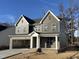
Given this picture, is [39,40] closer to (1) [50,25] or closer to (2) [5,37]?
(1) [50,25]

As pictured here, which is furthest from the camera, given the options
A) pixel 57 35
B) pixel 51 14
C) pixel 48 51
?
pixel 51 14

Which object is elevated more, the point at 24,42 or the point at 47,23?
the point at 47,23

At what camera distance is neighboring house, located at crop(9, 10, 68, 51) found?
116ft

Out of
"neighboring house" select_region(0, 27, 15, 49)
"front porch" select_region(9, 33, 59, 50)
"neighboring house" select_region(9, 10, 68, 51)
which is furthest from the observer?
"neighboring house" select_region(0, 27, 15, 49)

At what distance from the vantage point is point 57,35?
34500mm

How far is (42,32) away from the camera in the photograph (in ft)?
122

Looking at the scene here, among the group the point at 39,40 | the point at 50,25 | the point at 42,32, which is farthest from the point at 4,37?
the point at 50,25

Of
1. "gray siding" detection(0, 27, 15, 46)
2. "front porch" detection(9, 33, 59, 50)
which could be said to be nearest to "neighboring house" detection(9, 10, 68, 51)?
"front porch" detection(9, 33, 59, 50)

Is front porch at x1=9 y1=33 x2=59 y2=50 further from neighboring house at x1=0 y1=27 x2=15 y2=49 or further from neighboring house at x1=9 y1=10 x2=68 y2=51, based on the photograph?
neighboring house at x1=0 y1=27 x2=15 y2=49

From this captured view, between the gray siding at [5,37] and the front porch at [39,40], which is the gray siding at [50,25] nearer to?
the front porch at [39,40]

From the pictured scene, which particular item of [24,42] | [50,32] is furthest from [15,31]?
[50,32]

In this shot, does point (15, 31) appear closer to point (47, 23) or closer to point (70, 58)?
point (47, 23)

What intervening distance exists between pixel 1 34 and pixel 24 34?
6.97 meters

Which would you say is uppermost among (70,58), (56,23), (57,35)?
(56,23)
